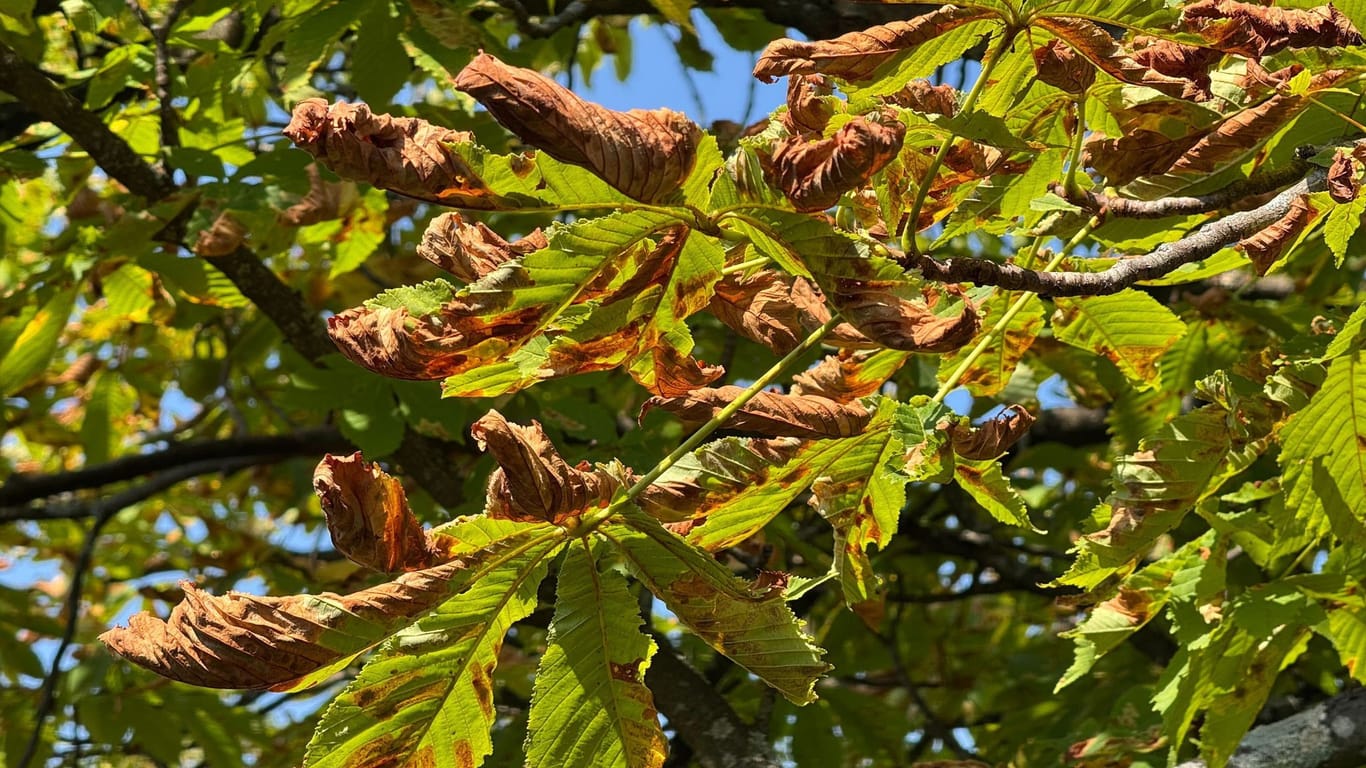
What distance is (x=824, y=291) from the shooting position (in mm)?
838

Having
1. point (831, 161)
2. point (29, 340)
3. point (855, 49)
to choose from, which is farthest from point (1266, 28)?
point (29, 340)

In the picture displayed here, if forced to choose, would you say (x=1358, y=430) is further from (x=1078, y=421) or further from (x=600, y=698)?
(x=1078, y=421)

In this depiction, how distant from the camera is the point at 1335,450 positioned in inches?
47.9

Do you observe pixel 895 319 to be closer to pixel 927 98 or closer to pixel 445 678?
pixel 927 98

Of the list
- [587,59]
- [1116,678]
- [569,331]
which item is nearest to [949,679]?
[1116,678]

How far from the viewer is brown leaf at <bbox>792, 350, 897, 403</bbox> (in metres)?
1.15

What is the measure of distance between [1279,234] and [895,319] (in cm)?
43

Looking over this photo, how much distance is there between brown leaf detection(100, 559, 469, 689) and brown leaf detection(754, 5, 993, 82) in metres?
0.44

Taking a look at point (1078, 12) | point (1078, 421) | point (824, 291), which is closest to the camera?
point (824, 291)

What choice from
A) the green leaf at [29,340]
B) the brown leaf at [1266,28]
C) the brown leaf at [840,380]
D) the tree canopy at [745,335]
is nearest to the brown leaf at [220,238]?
the tree canopy at [745,335]

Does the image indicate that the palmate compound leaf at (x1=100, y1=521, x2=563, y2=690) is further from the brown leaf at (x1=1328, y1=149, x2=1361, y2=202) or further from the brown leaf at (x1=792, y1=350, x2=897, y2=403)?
the brown leaf at (x1=1328, y1=149, x2=1361, y2=202)

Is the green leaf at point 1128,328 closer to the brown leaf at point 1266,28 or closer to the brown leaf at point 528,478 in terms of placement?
the brown leaf at point 1266,28

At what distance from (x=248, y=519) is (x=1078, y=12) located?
3.67 meters

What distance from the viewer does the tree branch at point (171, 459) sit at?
2578 millimetres
